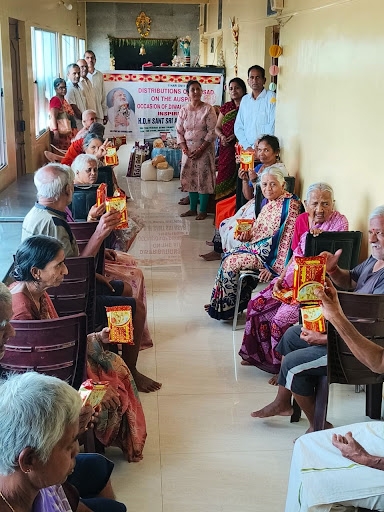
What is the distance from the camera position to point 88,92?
410 inches

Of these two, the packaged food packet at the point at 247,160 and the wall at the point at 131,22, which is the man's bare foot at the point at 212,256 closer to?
the packaged food packet at the point at 247,160

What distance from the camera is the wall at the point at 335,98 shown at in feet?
13.4

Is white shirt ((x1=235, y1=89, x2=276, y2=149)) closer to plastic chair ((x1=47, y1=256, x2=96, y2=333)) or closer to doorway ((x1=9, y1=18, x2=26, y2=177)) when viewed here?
plastic chair ((x1=47, y1=256, x2=96, y2=333))

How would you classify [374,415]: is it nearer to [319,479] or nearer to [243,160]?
[319,479]

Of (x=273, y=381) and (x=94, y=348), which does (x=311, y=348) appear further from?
(x=94, y=348)

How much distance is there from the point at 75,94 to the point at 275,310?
271 inches

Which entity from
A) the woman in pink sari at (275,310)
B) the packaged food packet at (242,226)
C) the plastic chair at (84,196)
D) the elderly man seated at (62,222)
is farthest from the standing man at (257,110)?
the elderly man seated at (62,222)

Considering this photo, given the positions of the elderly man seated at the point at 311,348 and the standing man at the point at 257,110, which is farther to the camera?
the standing man at the point at 257,110

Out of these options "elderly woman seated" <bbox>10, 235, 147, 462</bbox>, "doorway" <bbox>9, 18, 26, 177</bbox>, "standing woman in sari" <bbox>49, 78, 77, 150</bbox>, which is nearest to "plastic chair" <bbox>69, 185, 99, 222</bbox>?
"elderly woman seated" <bbox>10, 235, 147, 462</bbox>

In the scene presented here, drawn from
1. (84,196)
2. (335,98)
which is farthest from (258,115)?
(84,196)

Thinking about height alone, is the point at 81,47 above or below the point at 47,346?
above

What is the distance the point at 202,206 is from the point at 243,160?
242 cm

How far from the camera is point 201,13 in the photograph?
63.9 feet

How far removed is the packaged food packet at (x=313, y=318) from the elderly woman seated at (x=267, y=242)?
1449 mm
